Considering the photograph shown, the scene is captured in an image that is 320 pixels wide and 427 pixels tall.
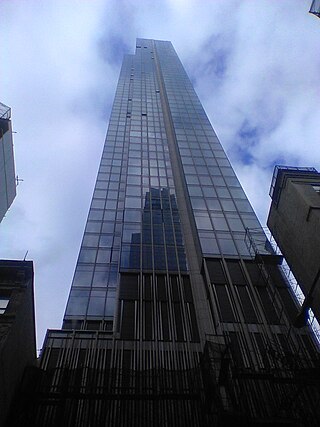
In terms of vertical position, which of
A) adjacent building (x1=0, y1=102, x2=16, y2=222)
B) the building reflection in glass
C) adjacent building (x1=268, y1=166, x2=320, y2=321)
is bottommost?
adjacent building (x1=268, y1=166, x2=320, y2=321)

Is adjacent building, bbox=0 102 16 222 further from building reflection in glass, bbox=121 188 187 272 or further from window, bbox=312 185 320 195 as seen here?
window, bbox=312 185 320 195

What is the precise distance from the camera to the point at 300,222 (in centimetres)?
2386

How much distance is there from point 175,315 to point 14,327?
1297 cm

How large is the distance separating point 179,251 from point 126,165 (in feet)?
75.5

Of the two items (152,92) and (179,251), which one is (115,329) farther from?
(152,92)

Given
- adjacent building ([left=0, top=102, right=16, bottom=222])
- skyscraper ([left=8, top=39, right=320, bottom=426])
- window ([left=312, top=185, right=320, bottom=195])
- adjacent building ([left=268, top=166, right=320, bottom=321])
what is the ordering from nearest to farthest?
skyscraper ([left=8, top=39, right=320, bottom=426]) < adjacent building ([left=268, top=166, right=320, bottom=321]) < window ([left=312, top=185, right=320, bottom=195]) < adjacent building ([left=0, top=102, right=16, bottom=222])

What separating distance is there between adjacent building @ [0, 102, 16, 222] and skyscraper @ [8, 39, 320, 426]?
970 centimetres

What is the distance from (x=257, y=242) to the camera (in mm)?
32938

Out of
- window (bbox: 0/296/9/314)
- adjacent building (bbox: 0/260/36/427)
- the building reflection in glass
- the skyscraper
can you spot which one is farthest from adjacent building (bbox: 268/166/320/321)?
window (bbox: 0/296/9/314)

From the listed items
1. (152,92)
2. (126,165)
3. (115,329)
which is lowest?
(115,329)

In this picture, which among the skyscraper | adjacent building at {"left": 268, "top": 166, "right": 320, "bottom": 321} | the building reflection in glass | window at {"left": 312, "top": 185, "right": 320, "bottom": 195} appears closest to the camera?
the skyscraper

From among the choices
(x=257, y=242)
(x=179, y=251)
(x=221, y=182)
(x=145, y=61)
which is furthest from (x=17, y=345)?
(x=145, y=61)

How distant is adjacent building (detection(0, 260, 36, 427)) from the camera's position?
46.1 feet

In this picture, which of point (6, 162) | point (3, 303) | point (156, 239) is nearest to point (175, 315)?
point (156, 239)
